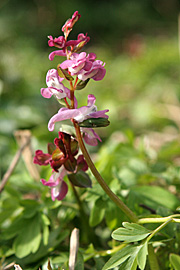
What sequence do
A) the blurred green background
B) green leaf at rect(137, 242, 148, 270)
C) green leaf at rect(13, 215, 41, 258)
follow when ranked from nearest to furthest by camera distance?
green leaf at rect(137, 242, 148, 270), green leaf at rect(13, 215, 41, 258), the blurred green background

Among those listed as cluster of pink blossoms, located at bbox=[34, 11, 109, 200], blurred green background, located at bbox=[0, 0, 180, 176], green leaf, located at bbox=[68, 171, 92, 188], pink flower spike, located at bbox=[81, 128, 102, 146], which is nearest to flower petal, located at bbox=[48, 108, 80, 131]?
cluster of pink blossoms, located at bbox=[34, 11, 109, 200]

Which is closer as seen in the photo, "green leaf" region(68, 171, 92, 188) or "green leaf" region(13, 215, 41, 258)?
"green leaf" region(68, 171, 92, 188)

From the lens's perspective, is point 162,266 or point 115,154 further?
point 115,154

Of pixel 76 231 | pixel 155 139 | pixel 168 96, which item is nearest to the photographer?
pixel 76 231

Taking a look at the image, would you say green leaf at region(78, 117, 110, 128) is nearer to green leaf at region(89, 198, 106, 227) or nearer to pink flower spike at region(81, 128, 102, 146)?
pink flower spike at region(81, 128, 102, 146)

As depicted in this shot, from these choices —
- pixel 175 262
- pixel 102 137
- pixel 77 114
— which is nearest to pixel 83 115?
pixel 77 114

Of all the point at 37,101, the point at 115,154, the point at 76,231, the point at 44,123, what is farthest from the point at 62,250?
the point at 37,101

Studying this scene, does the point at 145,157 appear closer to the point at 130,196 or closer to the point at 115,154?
the point at 115,154

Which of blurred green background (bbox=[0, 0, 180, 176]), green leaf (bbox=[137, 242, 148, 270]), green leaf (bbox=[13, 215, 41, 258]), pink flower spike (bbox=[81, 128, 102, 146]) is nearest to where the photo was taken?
green leaf (bbox=[137, 242, 148, 270])
